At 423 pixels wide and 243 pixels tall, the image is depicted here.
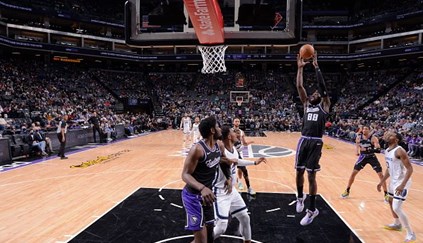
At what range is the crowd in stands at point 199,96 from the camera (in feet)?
75.2

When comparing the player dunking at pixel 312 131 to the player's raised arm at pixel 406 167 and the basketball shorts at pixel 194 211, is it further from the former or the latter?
the basketball shorts at pixel 194 211

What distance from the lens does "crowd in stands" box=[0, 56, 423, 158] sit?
902 inches

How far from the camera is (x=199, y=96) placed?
35469mm

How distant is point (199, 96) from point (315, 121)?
1223 inches

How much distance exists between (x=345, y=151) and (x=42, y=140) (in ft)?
45.3

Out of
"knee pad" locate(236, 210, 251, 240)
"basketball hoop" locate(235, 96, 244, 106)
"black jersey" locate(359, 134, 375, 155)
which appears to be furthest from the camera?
"basketball hoop" locate(235, 96, 244, 106)

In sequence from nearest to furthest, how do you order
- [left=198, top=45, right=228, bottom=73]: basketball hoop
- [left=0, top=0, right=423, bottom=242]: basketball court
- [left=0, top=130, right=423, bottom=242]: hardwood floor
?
1. [left=0, top=0, right=423, bottom=242]: basketball court
2. [left=0, top=130, right=423, bottom=242]: hardwood floor
3. [left=198, top=45, right=228, bottom=73]: basketball hoop

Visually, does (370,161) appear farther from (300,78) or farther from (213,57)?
(213,57)

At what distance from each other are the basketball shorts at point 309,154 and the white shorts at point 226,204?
3.92ft

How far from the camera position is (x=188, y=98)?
1383 inches

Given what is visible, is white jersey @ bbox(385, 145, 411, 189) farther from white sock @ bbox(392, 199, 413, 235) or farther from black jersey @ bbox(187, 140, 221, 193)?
black jersey @ bbox(187, 140, 221, 193)

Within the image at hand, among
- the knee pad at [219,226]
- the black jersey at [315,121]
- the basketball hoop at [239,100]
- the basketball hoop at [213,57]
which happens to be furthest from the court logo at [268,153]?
the basketball hoop at [239,100]

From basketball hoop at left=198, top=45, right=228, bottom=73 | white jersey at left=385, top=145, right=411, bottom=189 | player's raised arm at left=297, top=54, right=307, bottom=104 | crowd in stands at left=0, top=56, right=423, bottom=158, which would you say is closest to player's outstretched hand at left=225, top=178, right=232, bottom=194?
player's raised arm at left=297, top=54, right=307, bottom=104

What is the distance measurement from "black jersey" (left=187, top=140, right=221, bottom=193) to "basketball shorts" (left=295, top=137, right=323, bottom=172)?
1.75 meters
